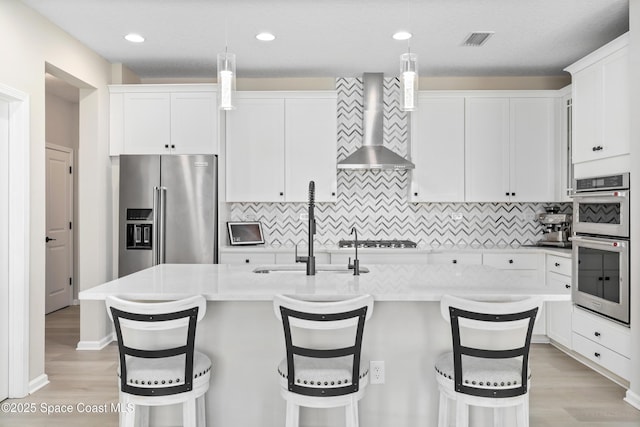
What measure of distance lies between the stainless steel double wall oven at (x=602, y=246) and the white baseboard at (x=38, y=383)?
4091 millimetres

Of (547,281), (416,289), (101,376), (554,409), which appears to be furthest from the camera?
(547,281)

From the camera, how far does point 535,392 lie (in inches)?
135

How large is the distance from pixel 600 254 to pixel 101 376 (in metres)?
3.84

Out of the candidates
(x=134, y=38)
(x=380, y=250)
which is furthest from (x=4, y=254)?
(x=380, y=250)

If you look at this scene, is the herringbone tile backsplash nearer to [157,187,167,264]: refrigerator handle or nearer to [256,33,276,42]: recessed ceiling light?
[157,187,167,264]: refrigerator handle

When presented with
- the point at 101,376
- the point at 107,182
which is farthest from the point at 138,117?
the point at 101,376

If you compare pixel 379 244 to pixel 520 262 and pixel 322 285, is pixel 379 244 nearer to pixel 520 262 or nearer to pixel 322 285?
pixel 520 262

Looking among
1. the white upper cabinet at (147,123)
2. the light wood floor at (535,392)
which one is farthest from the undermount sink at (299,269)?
the white upper cabinet at (147,123)

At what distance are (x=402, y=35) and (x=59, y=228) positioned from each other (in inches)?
196

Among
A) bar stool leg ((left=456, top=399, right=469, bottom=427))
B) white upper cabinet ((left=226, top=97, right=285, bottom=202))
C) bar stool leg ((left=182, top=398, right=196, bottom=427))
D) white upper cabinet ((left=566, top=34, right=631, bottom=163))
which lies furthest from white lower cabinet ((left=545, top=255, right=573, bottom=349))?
bar stool leg ((left=182, top=398, right=196, bottom=427))

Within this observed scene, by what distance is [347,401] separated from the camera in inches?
83.2

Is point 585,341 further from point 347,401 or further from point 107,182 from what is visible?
point 107,182

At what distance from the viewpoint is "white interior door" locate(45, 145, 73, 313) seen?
20.2 ft

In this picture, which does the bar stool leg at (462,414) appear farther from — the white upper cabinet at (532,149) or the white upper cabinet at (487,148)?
the white upper cabinet at (532,149)
